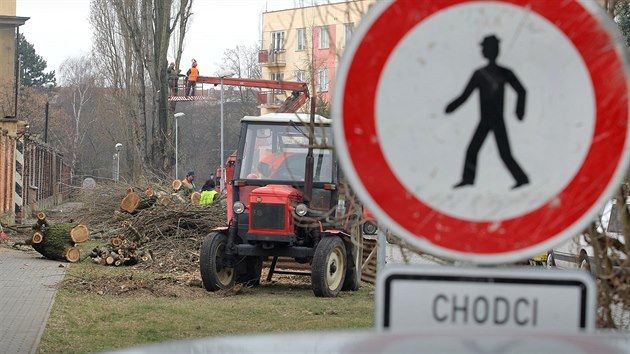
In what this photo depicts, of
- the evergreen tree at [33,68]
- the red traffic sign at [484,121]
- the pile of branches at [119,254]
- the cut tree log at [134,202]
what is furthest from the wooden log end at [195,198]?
the evergreen tree at [33,68]

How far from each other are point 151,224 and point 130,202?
2687mm

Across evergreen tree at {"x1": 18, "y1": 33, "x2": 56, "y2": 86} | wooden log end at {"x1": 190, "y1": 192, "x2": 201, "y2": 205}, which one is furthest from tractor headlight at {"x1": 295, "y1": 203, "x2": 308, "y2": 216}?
evergreen tree at {"x1": 18, "y1": 33, "x2": 56, "y2": 86}

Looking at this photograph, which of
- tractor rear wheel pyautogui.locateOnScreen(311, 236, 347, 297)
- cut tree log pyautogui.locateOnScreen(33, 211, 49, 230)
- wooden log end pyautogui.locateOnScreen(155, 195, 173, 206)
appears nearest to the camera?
tractor rear wheel pyautogui.locateOnScreen(311, 236, 347, 297)

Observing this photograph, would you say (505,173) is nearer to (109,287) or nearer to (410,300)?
(410,300)

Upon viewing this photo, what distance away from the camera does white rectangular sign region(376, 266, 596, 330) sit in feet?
10.1

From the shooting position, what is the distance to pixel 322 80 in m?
7.28

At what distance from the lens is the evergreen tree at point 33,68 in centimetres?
10612

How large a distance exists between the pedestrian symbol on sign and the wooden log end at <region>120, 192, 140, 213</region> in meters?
23.7

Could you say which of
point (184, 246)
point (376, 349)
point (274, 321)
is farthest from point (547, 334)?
point (184, 246)

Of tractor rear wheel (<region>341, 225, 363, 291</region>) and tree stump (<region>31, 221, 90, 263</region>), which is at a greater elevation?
tractor rear wheel (<region>341, 225, 363, 291</region>)

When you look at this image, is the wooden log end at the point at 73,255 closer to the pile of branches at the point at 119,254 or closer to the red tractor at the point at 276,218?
the pile of branches at the point at 119,254

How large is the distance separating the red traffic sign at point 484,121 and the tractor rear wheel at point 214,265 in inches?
523

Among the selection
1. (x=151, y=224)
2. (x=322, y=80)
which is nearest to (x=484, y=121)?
(x=322, y=80)

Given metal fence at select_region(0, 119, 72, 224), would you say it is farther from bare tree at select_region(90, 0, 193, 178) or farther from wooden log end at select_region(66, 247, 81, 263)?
wooden log end at select_region(66, 247, 81, 263)
